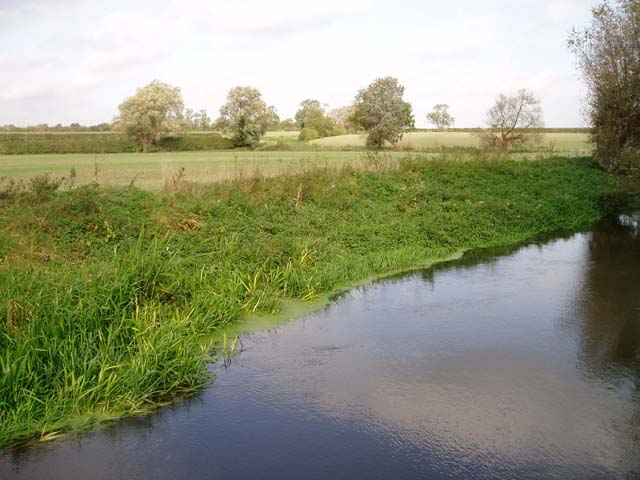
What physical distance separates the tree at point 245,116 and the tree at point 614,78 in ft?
136

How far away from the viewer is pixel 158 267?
30.5ft

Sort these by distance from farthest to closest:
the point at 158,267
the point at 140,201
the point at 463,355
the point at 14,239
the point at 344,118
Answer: the point at 344,118 → the point at 140,201 → the point at 14,239 → the point at 158,267 → the point at 463,355

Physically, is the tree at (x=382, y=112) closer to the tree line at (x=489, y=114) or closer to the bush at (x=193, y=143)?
the tree line at (x=489, y=114)

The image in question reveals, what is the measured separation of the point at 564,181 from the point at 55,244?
20.2 metres

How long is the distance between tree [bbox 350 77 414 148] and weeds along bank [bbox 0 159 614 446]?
42384mm

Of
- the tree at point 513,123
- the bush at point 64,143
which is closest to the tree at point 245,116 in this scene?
the bush at point 64,143

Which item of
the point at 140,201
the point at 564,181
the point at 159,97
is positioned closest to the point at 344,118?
the point at 159,97

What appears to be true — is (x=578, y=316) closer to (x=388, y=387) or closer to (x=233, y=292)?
(x=388, y=387)

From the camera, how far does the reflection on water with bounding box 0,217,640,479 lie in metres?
5.55

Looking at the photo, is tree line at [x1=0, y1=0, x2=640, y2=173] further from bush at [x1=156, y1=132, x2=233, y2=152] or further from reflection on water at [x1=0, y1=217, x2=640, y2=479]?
reflection on water at [x1=0, y1=217, x2=640, y2=479]

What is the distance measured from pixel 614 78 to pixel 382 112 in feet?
129

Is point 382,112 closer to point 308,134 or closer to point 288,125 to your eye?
point 308,134

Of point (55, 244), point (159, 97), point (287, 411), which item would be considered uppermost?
point (159, 97)

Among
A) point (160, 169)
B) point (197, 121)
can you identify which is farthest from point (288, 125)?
point (160, 169)
